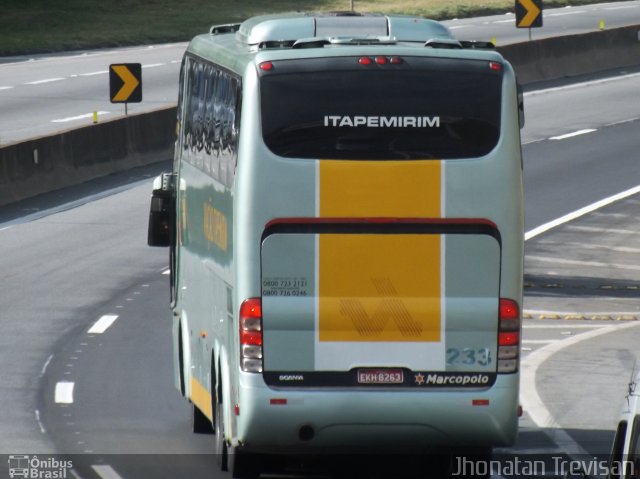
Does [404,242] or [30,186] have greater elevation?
[404,242]

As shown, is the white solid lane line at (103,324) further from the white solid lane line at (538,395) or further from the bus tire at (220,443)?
the bus tire at (220,443)

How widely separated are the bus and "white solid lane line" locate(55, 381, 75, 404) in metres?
4.30

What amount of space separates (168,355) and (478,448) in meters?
6.74

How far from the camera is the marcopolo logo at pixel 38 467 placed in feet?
45.3

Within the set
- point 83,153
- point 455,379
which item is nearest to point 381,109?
point 455,379

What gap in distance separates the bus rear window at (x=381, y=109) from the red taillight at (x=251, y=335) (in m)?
1.12

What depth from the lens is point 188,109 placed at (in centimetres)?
1619

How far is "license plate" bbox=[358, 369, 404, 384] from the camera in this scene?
42.0 feet

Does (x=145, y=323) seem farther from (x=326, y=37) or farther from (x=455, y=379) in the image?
(x=455, y=379)

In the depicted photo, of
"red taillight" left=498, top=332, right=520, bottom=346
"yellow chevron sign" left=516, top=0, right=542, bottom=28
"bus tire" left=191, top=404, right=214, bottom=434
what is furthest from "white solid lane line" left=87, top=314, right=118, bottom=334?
"yellow chevron sign" left=516, top=0, right=542, bottom=28

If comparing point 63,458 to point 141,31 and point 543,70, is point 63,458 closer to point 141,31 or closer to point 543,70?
point 543,70

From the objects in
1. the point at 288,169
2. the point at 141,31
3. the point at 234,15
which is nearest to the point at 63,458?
the point at 288,169

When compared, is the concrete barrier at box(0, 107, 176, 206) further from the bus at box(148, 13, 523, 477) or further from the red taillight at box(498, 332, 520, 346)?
the red taillight at box(498, 332, 520, 346)

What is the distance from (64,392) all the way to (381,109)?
5.93 meters
